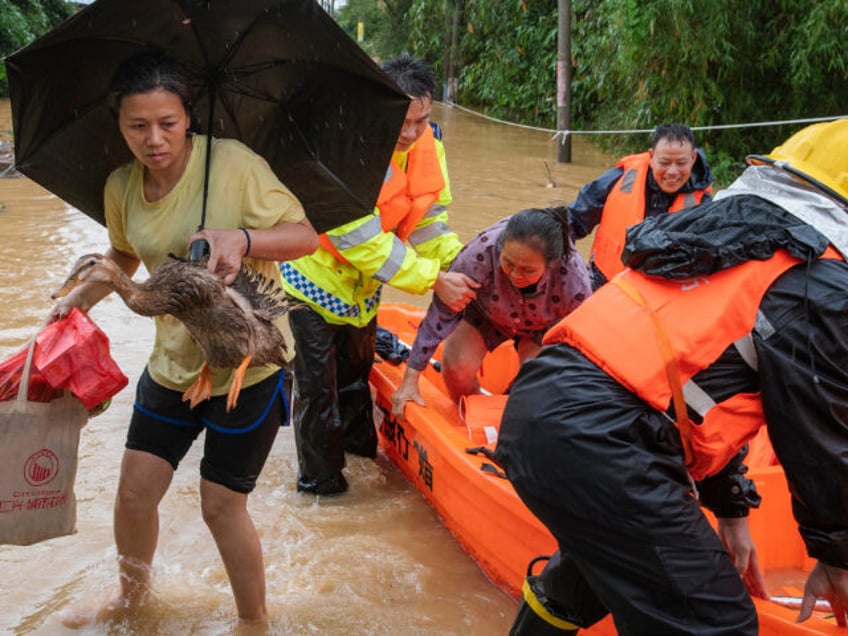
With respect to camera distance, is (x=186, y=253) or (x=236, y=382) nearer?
(x=236, y=382)

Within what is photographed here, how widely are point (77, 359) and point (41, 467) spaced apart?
1.04ft

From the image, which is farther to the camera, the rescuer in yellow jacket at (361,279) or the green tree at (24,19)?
the green tree at (24,19)

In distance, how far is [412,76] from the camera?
11.9 ft

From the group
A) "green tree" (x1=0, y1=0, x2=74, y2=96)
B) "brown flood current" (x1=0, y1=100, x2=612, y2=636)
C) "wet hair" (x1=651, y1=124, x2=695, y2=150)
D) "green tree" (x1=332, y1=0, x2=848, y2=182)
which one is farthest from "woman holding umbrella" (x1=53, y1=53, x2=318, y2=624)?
"green tree" (x1=0, y1=0, x2=74, y2=96)

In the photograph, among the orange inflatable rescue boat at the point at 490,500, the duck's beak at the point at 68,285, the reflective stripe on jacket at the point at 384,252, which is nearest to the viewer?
the duck's beak at the point at 68,285

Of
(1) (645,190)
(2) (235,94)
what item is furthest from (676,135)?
(2) (235,94)

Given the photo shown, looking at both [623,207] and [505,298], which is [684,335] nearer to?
[505,298]

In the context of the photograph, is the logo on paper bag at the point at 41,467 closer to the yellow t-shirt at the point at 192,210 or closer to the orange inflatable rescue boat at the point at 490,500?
the yellow t-shirt at the point at 192,210

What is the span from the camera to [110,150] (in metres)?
2.65

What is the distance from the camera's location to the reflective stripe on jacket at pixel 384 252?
3.54 metres

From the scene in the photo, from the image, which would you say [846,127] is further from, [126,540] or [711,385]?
[126,540]

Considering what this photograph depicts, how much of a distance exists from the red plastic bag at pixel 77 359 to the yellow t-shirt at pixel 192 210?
8.1 inches

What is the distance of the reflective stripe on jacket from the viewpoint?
3541 mm

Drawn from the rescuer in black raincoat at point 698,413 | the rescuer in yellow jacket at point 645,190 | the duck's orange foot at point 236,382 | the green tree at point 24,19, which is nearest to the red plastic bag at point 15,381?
the duck's orange foot at point 236,382
